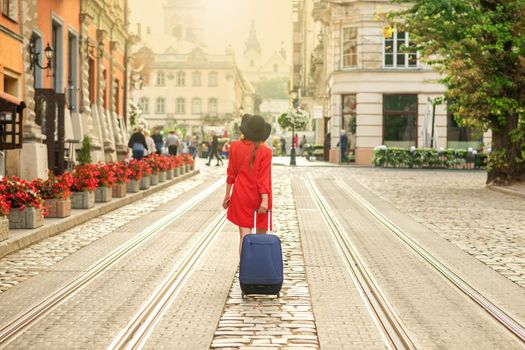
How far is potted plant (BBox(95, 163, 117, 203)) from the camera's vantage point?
18.0 m

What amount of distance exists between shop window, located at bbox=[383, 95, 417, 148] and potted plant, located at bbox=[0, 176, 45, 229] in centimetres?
3565

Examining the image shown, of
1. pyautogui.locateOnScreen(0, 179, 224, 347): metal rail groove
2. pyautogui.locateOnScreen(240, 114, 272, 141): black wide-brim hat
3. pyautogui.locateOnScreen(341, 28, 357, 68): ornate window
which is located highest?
pyautogui.locateOnScreen(341, 28, 357, 68): ornate window

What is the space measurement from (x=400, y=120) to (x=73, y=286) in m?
39.9

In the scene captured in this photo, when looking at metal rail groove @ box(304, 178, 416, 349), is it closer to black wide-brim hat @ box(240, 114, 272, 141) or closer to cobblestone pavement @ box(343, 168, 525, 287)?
cobblestone pavement @ box(343, 168, 525, 287)

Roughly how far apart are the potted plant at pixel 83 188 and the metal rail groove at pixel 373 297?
4.70 metres

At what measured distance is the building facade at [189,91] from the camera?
11294 centimetres

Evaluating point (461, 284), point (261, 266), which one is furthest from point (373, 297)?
point (461, 284)

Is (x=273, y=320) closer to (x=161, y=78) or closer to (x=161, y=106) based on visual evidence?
(x=161, y=106)

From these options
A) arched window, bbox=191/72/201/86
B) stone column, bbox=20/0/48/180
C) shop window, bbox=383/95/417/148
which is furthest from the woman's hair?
arched window, bbox=191/72/201/86

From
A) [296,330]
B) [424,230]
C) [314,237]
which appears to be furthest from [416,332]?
[424,230]

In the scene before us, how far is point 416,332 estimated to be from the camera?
257 inches

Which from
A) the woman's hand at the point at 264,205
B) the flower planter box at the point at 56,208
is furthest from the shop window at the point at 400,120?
the woman's hand at the point at 264,205

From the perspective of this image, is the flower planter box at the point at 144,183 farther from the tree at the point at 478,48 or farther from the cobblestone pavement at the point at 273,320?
the cobblestone pavement at the point at 273,320

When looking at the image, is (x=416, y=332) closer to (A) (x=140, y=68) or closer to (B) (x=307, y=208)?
(B) (x=307, y=208)
